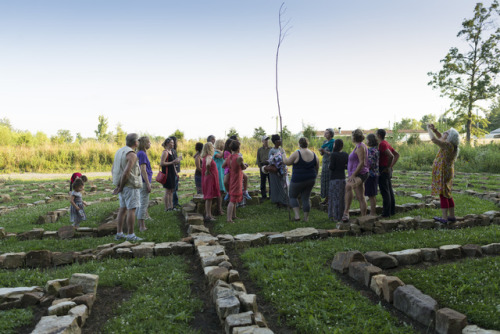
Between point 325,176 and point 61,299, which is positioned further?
point 325,176

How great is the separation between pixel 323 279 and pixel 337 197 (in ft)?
12.3

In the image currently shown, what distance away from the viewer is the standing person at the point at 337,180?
26.7 ft

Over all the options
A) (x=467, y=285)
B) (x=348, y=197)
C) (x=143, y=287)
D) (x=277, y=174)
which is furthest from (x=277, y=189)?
(x=467, y=285)

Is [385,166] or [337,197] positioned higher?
[385,166]

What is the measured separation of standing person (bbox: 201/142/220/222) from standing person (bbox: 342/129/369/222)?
3290mm

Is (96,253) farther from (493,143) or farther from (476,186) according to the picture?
(493,143)

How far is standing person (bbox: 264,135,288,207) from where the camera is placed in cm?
910

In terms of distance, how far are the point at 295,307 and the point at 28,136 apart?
38.7 meters

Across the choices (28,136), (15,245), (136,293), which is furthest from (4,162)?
(136,293)

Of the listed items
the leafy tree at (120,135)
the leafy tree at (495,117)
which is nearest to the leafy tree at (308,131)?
the leafy tree at (120,135)

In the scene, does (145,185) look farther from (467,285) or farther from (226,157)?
(467,285)

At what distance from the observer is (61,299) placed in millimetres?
4102

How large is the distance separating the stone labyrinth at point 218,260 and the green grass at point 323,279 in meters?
0.16

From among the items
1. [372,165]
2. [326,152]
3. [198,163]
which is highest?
[326,152]
